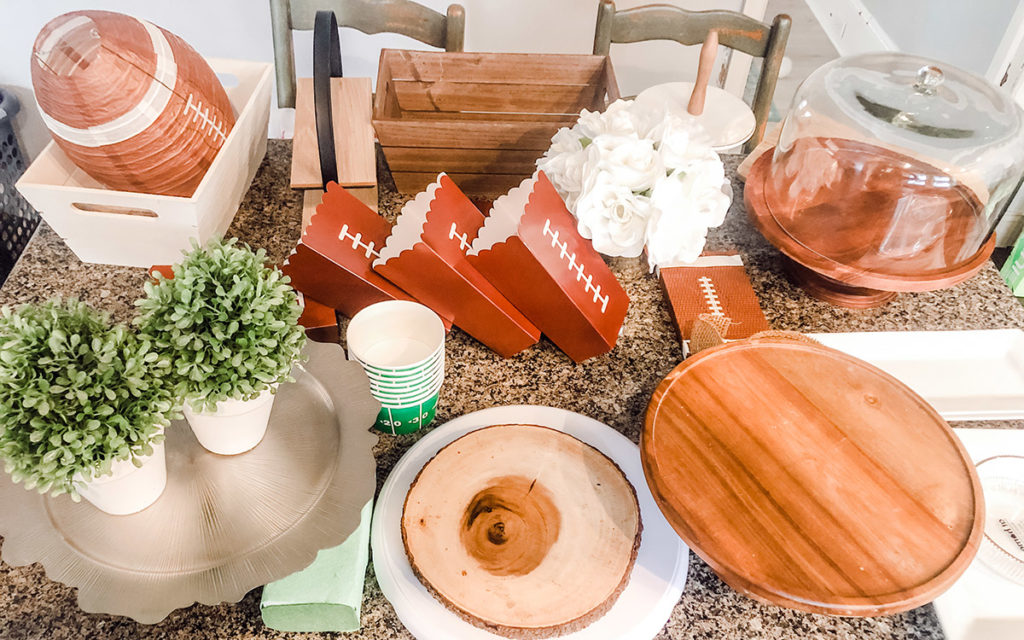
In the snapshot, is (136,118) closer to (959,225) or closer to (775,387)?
(775,387)

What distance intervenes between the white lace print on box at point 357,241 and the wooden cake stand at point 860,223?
56 cm

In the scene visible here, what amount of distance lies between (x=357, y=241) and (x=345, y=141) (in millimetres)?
252

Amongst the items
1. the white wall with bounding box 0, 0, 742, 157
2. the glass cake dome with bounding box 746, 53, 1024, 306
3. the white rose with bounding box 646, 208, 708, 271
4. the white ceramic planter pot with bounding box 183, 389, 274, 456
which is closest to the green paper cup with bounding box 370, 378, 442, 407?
the white ceramic planter pot with bounding box 183, 389, 274, 456

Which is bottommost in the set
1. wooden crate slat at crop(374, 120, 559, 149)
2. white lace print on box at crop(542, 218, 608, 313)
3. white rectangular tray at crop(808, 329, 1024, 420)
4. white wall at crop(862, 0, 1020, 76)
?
white wall at crop(862, 0, 1020, 76)

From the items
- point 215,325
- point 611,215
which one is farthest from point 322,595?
point 611,215

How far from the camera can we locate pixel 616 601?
0.68m

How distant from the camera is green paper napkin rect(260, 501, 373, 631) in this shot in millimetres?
650

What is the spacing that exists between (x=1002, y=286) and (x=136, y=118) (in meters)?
1.31

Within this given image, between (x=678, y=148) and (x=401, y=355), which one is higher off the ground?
(x=678, y=148)

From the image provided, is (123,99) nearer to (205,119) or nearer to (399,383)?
(205,119)

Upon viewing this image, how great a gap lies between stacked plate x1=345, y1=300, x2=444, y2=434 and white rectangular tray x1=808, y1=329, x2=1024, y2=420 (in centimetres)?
53

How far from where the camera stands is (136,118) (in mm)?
883

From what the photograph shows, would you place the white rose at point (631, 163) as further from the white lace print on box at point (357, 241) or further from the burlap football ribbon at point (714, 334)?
the white lace print on box at point (357, 241)

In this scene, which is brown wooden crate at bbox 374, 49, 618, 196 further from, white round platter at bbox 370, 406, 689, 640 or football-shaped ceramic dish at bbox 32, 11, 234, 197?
white round platter at bbox 370, 406, 689, 640
